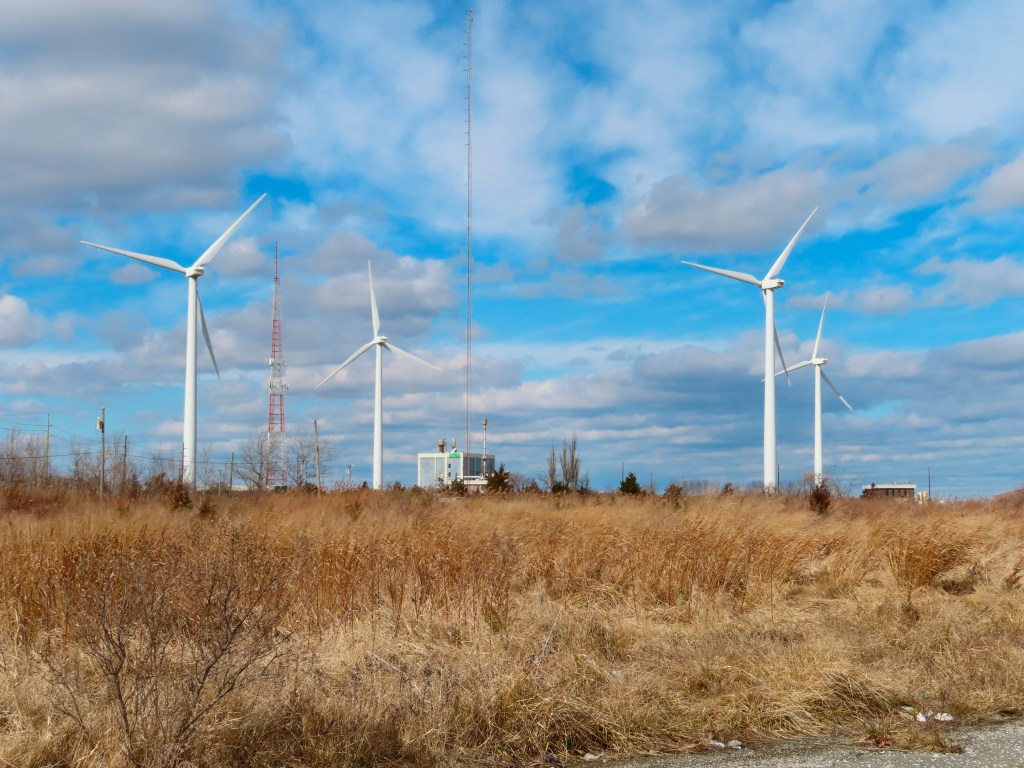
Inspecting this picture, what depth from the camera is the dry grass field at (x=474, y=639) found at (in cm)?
620

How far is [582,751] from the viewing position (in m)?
6.64

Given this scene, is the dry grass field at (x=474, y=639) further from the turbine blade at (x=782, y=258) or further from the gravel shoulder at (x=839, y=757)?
the turbine blade at (x=782, y=258)

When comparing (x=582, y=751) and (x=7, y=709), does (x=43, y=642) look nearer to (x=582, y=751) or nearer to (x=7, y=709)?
(x=7, y=709)

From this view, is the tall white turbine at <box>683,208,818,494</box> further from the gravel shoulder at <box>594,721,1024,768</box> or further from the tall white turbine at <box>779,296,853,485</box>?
the gravel shoulder at <box>594,721,1024,768</box>

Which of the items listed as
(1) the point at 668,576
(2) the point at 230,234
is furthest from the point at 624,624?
(2) the point at 230,234

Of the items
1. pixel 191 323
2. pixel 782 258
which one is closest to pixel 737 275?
pixel 782 258

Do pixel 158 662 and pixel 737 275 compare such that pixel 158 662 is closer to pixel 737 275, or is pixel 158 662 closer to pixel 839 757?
pixel 839 757

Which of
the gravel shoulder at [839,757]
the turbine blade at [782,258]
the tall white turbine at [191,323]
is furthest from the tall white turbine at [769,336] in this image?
the gravel shoulder at [839,757]

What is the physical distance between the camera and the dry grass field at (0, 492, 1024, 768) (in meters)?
6.20

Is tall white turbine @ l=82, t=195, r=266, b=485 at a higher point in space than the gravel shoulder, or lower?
higher

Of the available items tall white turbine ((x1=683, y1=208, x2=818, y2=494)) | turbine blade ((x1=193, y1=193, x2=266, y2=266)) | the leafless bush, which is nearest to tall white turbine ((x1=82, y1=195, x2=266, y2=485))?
turbine blade ((x1=193, y1=193, x2=266, y2=266))

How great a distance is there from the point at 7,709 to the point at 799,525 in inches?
550

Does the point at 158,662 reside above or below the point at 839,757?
above

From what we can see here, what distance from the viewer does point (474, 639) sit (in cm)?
845
